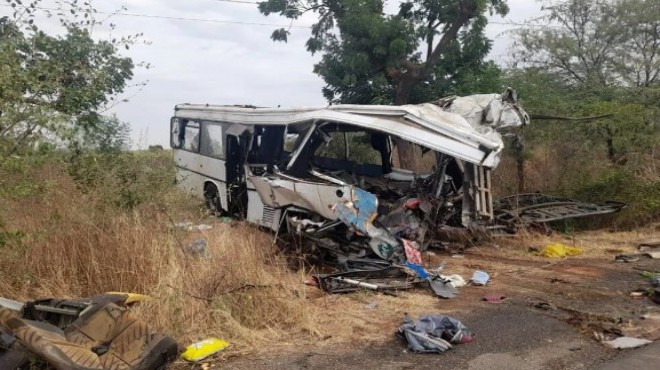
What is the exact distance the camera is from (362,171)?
409 inches

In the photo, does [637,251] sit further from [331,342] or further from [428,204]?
[331,342]

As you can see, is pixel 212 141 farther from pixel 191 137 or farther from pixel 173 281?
pixel 173 281

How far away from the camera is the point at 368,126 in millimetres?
7348

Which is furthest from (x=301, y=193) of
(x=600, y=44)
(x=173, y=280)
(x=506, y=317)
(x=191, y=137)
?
(x=600, y=44)

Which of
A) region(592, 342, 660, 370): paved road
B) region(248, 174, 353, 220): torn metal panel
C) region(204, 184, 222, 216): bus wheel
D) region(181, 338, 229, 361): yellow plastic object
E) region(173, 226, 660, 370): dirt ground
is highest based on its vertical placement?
region(248, 174, 353, 220): torn metal panel

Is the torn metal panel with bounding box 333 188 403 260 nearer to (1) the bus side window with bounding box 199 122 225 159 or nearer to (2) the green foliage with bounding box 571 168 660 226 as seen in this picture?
(1) the bus side window with bounding box 199 122 225 159

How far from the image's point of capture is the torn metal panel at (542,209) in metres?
8.89

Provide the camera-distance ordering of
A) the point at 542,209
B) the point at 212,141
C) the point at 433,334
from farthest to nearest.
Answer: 1. the point at 212,141
2. the point at 542,209
3. the point at 433,334

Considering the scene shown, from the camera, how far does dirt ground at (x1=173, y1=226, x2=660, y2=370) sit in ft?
14.5

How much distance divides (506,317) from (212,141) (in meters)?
7.08

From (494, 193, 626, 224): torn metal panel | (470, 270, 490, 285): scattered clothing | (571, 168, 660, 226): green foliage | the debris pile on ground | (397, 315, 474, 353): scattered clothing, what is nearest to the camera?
the debris pile on ground

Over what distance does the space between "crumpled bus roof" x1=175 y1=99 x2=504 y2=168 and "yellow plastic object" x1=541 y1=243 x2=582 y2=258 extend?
1.94 meters

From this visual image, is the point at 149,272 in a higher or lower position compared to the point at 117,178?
lower

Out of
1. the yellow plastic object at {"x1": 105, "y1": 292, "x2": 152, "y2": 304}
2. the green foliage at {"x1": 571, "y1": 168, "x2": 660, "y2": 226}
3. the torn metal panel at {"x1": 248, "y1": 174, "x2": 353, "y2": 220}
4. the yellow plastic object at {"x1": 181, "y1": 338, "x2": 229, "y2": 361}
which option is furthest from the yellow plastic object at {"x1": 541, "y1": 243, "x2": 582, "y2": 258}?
the yellow plastic object at {"x1": 105, "y1": 292, "x2": 152, "y2": 304}
